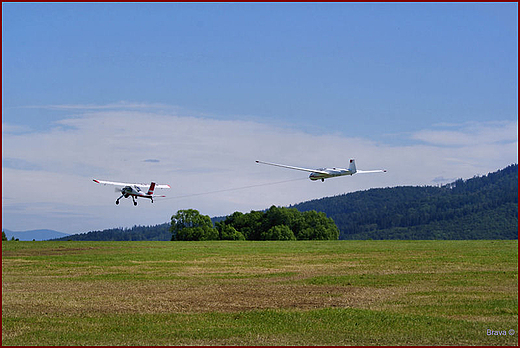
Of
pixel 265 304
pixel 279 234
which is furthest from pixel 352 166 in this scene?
pixel 279 234

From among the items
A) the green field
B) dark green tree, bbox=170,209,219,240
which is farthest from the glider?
dark green tree, bbox=170,209,219,240

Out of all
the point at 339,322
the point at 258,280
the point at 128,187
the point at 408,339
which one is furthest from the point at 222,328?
the point at 128,187

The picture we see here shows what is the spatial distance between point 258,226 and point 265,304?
11122 cm

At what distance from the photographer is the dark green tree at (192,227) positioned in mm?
121188

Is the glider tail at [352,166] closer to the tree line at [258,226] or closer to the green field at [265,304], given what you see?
the green field at [265,304]

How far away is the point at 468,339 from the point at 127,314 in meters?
11.4

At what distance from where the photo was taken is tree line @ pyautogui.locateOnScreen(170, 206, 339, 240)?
123 m

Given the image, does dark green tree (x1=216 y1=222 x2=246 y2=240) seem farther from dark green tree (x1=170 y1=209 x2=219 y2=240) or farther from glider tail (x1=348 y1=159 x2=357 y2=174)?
glider tail (x1=348 y1=159 x2=357 y2=174)

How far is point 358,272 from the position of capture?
36.2 m

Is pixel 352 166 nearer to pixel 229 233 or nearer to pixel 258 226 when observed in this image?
pixel 229 233

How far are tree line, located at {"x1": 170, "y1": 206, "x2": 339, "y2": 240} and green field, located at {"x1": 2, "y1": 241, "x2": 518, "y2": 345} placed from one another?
81.3 metres

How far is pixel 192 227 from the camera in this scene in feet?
411

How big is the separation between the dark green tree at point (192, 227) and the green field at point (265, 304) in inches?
3143

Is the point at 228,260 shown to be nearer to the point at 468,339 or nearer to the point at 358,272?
the point at 358,272
